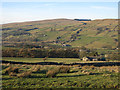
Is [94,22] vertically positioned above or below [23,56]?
above

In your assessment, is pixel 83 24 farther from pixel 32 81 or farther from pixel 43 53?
pixel 32 81

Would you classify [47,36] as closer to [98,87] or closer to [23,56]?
[23,56]

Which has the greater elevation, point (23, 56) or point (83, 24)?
point (83, 24)

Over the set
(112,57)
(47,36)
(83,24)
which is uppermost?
(83,24)

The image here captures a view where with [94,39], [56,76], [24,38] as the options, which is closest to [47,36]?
[24,38]

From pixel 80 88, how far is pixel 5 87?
7.12 metres

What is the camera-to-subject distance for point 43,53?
42750 mm

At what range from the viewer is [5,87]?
16188mm

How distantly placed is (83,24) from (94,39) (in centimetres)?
2993

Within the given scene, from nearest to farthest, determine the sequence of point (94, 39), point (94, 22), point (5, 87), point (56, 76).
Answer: point (5, 87) → point (56, 76) → point (94, 39) → point (94, 22)

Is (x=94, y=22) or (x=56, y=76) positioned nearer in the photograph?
(x=56, y=76)

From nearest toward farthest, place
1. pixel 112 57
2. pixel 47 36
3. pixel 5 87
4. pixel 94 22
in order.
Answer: pixel 5 87 < pixel 112 57 < pixel 47 36 < pixel 94 22

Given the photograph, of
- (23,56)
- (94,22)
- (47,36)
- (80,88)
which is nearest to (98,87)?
(80,88)

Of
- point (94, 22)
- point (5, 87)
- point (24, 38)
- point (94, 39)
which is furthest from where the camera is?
point (94, 22)
